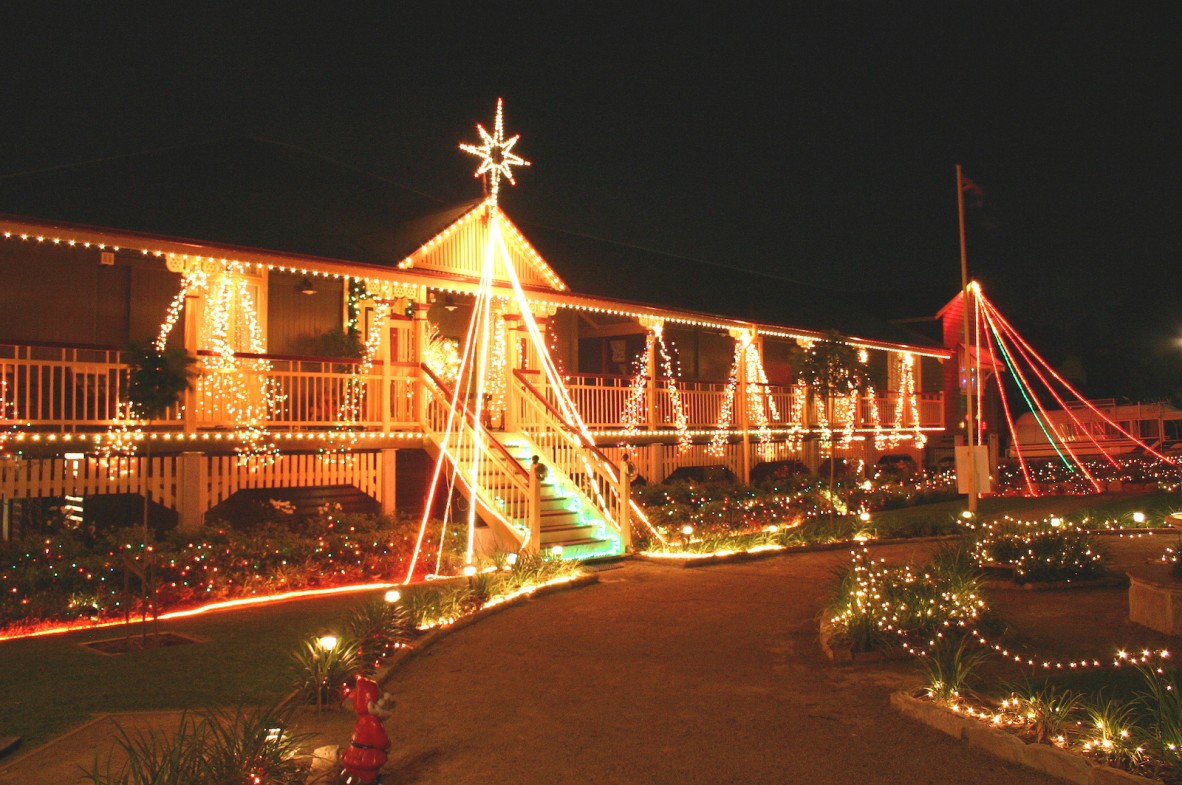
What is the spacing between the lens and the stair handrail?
17.2 meters

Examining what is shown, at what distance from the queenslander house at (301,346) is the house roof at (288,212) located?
0.06 m

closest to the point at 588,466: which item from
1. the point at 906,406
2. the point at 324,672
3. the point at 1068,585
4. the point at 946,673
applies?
the point at 1068,585

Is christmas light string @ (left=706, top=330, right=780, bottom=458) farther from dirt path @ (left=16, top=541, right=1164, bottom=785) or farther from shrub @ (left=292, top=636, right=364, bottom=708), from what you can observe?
shrub @ (left=292, top=636, right=364, bottom=708)

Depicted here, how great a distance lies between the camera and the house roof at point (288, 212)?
15.0m

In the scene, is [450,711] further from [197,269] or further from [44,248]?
[44,248]

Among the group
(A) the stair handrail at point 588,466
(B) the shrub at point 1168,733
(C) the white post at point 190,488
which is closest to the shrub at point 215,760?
(B) the shrub at point 1168,733

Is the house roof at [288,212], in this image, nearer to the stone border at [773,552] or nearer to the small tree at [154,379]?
the small tree at [154,379]

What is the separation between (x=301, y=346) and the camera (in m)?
18.9

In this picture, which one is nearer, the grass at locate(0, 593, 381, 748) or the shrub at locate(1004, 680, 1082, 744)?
the shrub at locate(1004, 680, 1082, 744)

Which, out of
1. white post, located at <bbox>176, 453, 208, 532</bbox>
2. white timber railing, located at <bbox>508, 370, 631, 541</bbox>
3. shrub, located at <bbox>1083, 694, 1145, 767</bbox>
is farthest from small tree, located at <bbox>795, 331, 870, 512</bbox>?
shrub, located at <bbox>1083, 694, 1145, 767</bbox>

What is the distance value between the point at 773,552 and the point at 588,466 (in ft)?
11.2

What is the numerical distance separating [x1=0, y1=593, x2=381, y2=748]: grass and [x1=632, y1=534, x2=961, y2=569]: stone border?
19.8ft

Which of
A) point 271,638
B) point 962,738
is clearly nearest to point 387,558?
point 271,638

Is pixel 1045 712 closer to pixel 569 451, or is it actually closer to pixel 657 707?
pixel 657 707
